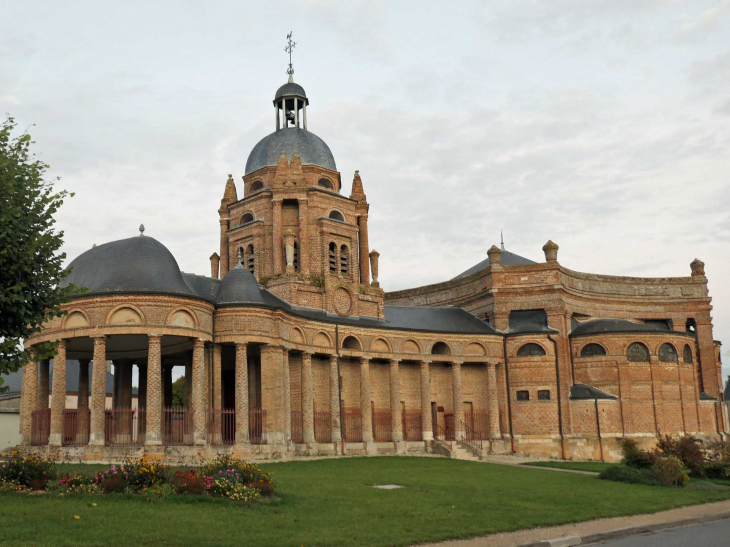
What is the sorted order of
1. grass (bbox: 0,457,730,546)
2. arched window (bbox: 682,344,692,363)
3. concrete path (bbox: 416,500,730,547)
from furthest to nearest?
arched window (bbox: 682,344,692,363)
concrete path (bbox: 416,500,730,547)
grass (bbox: 0,457,730,546)

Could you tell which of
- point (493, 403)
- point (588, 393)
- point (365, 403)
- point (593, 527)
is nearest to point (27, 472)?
point (593, 527)

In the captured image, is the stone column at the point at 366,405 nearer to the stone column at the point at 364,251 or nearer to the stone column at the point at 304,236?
the stone column at the point at 364,251

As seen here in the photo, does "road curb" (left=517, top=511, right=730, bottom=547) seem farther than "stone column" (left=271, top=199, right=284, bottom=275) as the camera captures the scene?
No

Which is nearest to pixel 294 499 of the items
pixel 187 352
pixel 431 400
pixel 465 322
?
pixel 187 352

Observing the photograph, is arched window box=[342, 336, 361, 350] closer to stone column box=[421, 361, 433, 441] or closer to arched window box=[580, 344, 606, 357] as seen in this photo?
stone column box=[421, 361, 433, 441]

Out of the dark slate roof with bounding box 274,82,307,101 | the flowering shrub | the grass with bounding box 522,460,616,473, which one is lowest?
the grass with bounding box 522,460,616,473

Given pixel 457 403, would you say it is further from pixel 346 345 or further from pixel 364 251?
pixel 364 251

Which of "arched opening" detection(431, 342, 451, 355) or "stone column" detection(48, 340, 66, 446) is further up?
"arched opening" detection(431, 342, 451, 355)

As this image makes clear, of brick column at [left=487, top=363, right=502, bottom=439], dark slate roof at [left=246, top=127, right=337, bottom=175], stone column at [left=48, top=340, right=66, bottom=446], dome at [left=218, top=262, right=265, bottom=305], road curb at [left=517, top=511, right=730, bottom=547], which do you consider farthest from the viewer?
dark slate roof at [left=246, top=127, right=337, bottom=175]

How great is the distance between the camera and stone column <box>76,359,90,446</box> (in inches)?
1352

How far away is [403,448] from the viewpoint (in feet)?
137

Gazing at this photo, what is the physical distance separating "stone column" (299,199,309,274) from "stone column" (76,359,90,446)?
504 inches

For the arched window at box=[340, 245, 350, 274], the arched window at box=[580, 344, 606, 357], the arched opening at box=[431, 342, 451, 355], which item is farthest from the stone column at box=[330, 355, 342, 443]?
the arched window at box=[580, 344, 606, 357]

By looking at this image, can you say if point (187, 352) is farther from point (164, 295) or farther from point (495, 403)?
point (495, 403)
